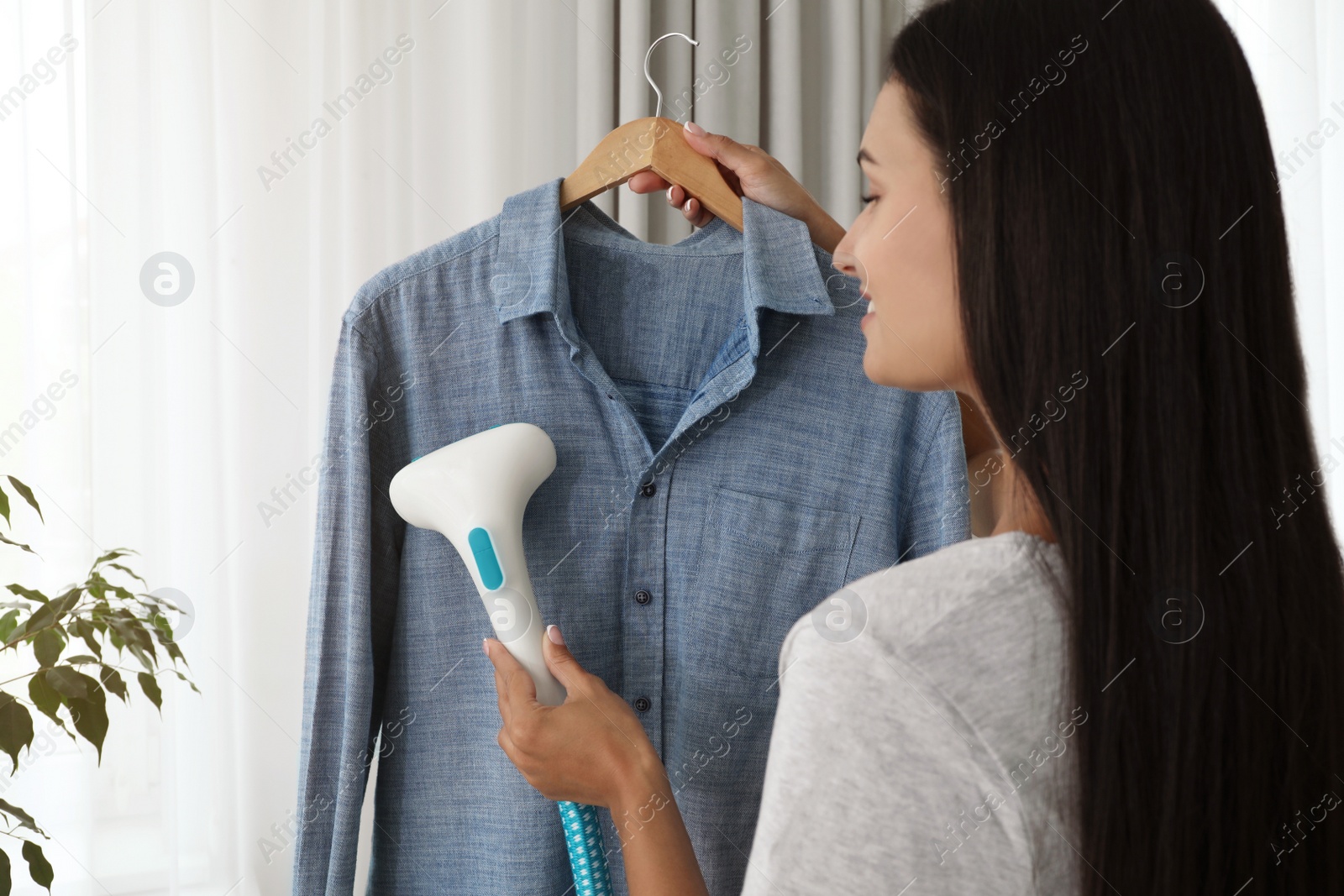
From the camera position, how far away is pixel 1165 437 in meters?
0.58

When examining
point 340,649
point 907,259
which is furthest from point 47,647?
point 907,259

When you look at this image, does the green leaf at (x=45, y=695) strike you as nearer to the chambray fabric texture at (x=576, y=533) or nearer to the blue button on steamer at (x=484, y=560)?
the chambray fabric texture at (x=576, y=533)

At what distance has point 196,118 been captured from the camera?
4.58ft

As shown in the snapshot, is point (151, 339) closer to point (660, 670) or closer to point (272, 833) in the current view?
point (272, 833)

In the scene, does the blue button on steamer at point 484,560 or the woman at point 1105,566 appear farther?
the blue button on steamer at point 484,560

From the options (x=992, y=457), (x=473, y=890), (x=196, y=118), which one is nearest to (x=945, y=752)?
(x=473, y=890)

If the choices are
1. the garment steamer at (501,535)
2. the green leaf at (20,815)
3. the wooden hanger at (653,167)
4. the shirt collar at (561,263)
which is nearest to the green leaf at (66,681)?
the green leaf at (20,815)

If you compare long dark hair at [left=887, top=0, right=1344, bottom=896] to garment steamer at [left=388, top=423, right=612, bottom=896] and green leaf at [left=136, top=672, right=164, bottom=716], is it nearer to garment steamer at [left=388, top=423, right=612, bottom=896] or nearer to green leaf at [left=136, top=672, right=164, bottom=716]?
garment steamer at [left=388, top=423, right=612, bottom=896]

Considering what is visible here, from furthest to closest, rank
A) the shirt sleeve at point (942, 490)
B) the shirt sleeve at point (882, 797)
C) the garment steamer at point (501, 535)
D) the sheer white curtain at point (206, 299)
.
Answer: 1. the sheer white curtain at point (206, 299)
2. the shirt sleeve at point (942, 490)
3. the garment steamer at point (501, 535)
4. the shirt sleeve at point (882, 797)

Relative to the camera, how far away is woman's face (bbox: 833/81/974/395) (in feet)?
2.21

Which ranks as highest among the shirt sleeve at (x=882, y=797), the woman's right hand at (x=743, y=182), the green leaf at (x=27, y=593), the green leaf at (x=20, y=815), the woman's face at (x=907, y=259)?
the woman's right hand at (x=743, y=182)

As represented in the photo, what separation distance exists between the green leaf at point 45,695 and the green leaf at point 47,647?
0.04 ft

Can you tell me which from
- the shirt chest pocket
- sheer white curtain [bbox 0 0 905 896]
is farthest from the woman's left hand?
sheer white curtain [bbox 0 0 905 896]

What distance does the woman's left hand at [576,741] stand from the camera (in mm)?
751
